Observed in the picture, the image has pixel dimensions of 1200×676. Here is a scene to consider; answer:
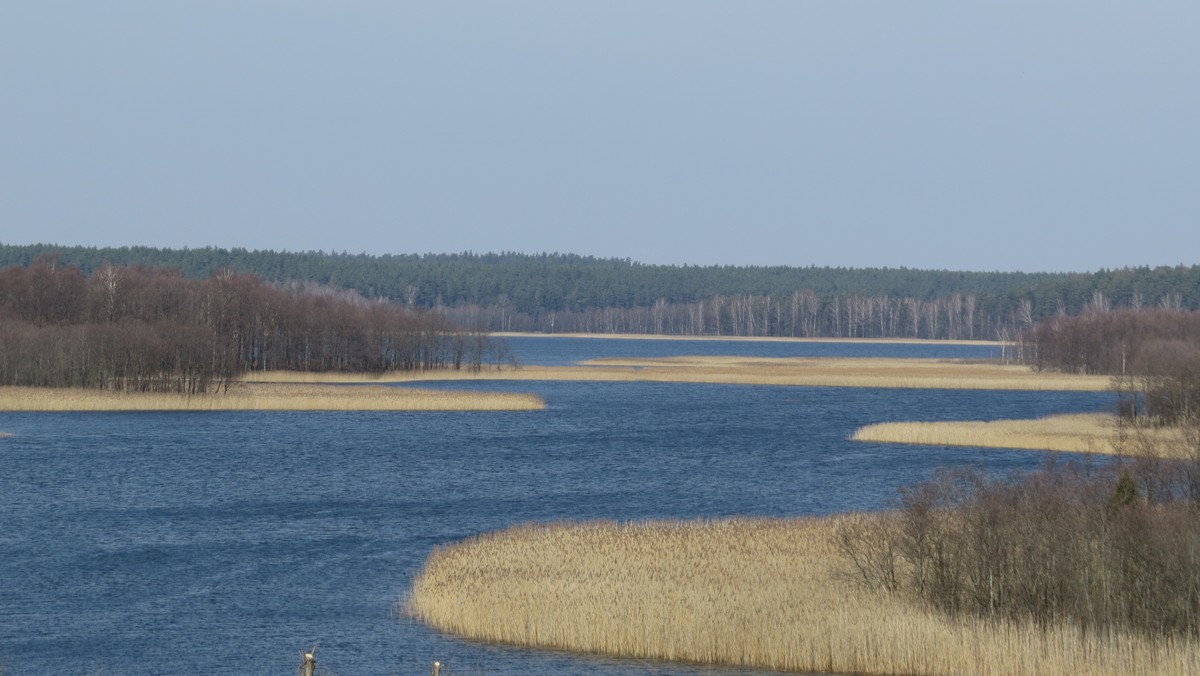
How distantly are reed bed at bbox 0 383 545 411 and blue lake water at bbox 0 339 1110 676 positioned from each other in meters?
1.02

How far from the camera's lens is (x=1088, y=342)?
315ft

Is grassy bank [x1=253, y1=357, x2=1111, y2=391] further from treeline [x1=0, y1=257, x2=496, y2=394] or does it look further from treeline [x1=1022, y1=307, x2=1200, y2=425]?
treeline [x1=0, y1=257, x2=496, y2=394]

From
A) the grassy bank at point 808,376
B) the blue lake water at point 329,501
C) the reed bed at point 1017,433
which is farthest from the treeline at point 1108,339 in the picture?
the blue lake water at point 329,501

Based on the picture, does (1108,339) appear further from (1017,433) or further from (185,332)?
(185,332)

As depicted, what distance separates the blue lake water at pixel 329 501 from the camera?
1853 cm

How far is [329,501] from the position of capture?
3281 cm

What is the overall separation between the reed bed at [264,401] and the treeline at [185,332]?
1.51 metres

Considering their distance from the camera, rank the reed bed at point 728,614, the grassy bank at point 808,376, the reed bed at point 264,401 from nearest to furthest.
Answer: the reed bed at point 728,614, the reed bed at point 264,401, the grassy bank at point 808,376

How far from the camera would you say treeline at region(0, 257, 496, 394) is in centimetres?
6062

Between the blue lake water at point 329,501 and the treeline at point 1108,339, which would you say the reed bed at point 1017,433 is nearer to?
the blue lake water at point 329,501

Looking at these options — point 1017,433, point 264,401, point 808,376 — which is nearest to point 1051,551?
point 1017,433

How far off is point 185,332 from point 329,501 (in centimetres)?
3014

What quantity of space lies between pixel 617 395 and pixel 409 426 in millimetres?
22196

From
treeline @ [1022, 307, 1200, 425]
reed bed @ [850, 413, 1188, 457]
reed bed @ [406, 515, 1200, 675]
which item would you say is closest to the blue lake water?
reed bed @ [406, 515, 1200, 675]
